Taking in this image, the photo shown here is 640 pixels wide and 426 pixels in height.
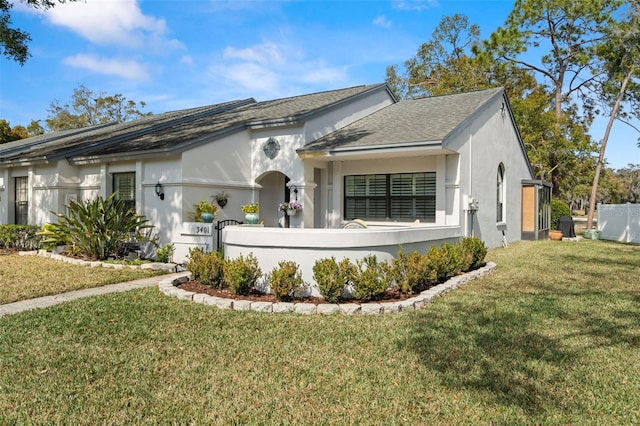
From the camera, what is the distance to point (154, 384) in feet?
12.7

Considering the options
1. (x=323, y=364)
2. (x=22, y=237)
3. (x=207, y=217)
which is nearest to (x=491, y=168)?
(x=207, y=217)

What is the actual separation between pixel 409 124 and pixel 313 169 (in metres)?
3.38

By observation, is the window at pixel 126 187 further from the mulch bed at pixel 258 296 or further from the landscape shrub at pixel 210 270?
the mulch bed at pixel 258 296

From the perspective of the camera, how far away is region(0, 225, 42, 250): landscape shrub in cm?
1352

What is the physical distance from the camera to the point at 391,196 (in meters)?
13.4

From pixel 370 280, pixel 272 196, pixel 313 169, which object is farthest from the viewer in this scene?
pixel 272 196

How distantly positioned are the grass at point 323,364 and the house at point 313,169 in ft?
13.9

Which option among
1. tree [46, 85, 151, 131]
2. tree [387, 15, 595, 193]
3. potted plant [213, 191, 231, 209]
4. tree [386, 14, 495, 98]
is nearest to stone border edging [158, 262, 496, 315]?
potted plant [213, 191, 231, 209]

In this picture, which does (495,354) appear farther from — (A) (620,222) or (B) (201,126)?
(A) (620,222)

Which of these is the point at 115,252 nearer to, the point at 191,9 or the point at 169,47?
the point at 191,9

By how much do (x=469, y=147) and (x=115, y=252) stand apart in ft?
34.7

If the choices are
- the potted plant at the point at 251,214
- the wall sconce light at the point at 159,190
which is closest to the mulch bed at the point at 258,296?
the potted plant at the point at 251,214

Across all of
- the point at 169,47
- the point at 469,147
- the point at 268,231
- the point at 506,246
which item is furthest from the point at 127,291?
the point at 169,47

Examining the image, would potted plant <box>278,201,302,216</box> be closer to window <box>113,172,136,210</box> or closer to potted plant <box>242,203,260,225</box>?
potted plant <box>242,203,260,225</box>
